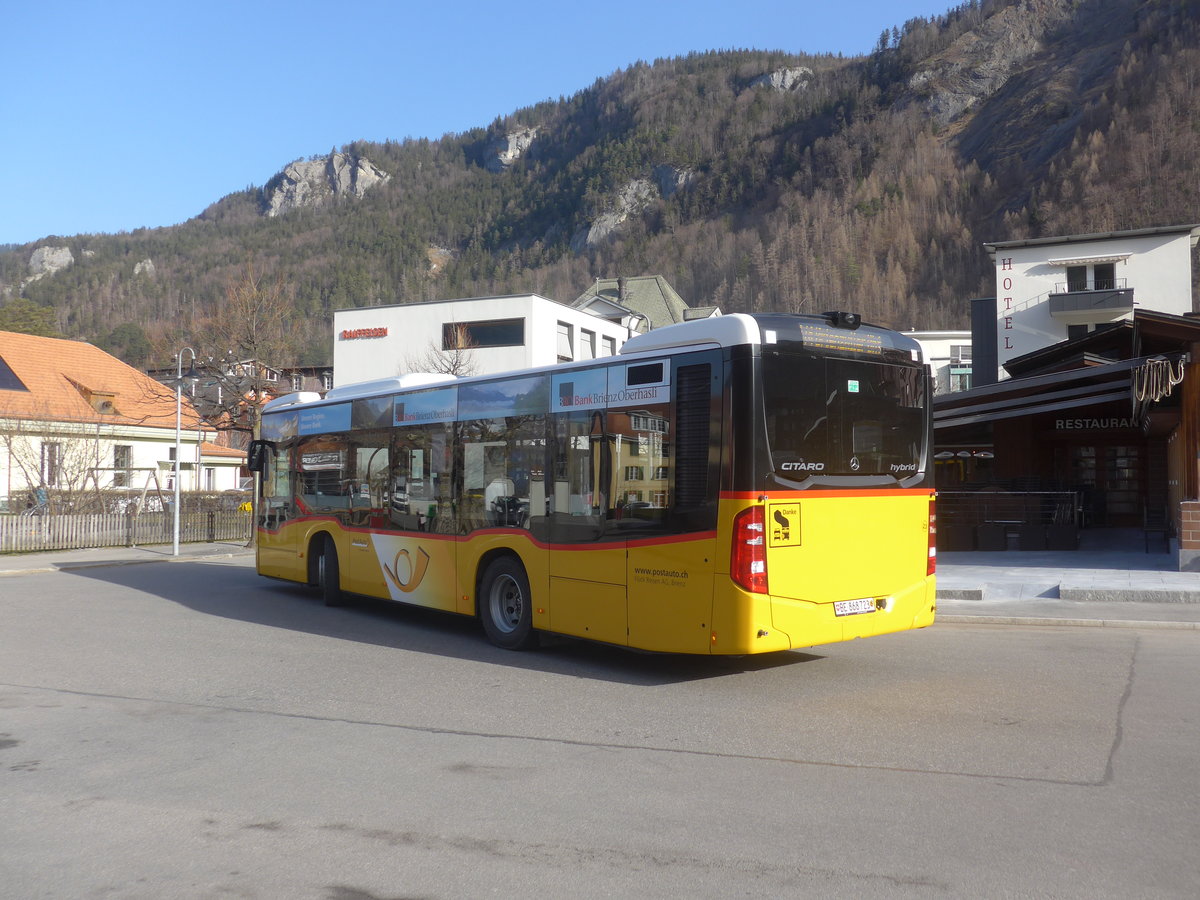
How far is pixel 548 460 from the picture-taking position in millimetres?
9977

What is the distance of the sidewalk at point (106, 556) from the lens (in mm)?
21567

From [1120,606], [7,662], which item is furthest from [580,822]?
[1120,606]

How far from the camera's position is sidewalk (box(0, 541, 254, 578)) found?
70.8 ft

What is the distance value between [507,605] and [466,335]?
44.6m

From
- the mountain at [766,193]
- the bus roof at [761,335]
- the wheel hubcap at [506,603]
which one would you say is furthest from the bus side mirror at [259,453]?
the mountain at [766,193]

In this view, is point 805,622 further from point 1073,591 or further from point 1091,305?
point 1091,305

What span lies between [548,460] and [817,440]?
2.82 metres

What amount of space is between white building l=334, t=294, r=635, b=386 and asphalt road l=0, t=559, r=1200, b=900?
42.4 m

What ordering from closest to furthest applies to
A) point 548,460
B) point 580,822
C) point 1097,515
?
point 580,822
point 548,460
point 1097,515

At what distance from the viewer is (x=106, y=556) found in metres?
24.1

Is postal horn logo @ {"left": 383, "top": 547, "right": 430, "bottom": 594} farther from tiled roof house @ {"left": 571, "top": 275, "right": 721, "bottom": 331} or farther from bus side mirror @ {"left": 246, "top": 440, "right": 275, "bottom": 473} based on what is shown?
tiled roof house @ {"left": 571, "top": 275, "right": 721, "bottom": 331}

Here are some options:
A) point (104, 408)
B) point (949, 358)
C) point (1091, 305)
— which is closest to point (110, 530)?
point (104, 408)

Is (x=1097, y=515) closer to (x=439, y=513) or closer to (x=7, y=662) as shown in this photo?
(x=439, y=513)

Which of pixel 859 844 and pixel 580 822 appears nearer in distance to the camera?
pixel 859 844
